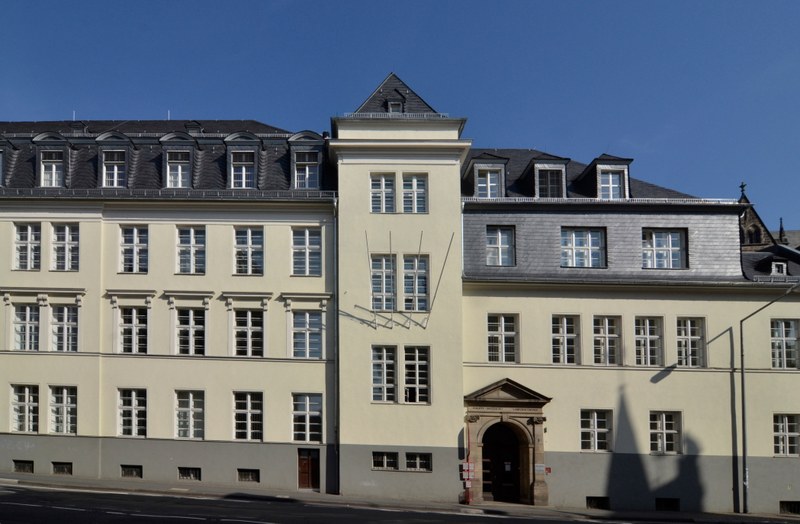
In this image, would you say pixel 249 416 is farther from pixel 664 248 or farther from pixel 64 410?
pixel 664 248

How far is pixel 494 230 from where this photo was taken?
3148cm

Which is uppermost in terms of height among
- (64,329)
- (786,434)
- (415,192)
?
(415,192)

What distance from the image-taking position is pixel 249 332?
30.2 meters

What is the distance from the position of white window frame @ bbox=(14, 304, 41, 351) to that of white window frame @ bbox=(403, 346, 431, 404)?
14784 millimetres

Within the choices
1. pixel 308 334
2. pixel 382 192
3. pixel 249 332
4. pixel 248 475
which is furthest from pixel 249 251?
pixel 248 475

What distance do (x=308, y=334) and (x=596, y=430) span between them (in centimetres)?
1202

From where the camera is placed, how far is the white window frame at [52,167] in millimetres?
31855

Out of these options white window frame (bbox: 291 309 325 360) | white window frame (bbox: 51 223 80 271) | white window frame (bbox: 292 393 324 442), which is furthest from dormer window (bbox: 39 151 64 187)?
white window frame (bbox: 292 393 324 442)

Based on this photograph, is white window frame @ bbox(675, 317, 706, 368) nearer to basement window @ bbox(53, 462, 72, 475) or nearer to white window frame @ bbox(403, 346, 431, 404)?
white window frame @ bbox(403, 346, 431, 404)

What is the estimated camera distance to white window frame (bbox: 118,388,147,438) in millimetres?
30062

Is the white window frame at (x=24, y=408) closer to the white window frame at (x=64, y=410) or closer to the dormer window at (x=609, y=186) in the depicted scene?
the white window frame at (x=64, y=410)

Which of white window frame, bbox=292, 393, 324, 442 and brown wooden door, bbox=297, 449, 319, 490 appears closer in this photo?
brown wooden door, bbox=297, 449, 319, 490

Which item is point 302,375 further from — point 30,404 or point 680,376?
point 680,376

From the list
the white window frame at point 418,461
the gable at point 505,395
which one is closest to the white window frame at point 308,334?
the white window frame at point 418,461
